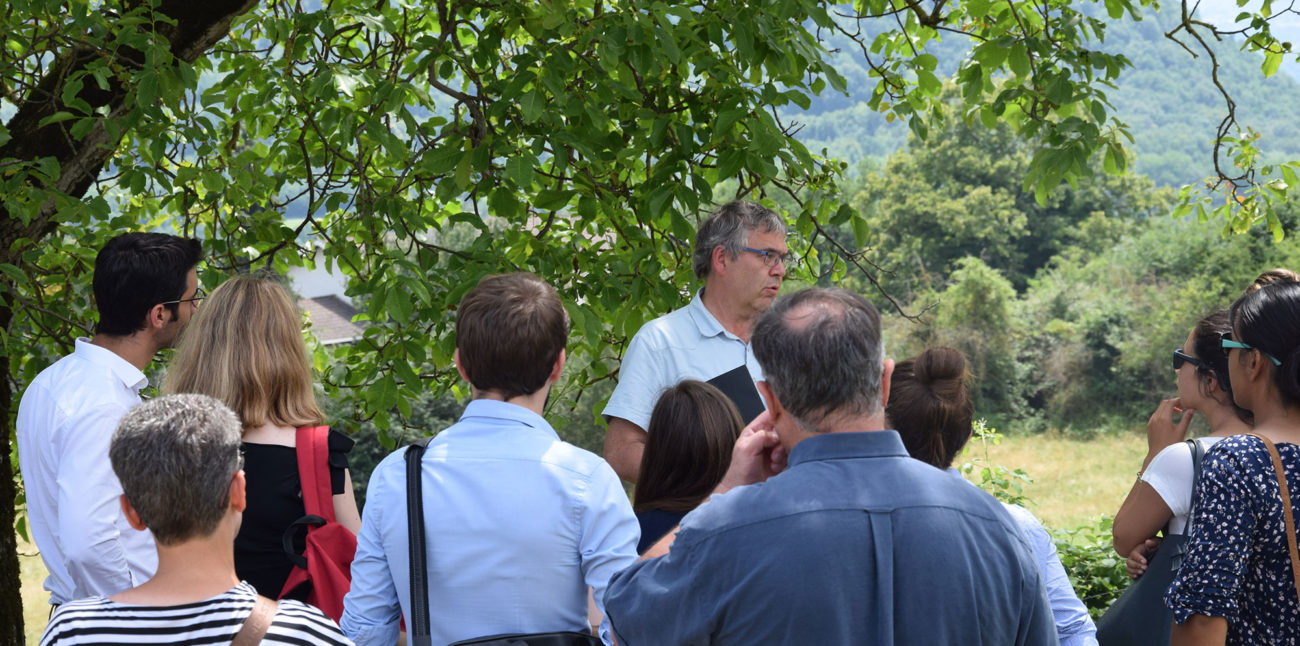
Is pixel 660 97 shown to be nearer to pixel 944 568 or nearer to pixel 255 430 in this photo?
pixel 255 430

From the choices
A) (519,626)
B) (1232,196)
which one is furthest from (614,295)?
(1232,196)

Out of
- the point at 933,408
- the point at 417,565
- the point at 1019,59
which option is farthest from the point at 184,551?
the point at 1019,59

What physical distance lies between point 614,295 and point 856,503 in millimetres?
2381

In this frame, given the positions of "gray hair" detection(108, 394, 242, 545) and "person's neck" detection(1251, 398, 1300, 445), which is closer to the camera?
"gray hair" detection(108, 394, 242, 545)

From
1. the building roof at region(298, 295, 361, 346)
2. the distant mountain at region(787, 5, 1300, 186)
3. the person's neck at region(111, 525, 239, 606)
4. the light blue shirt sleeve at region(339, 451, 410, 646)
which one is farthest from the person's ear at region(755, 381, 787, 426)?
the distant mountain at region(787, 5, 1300, 186)

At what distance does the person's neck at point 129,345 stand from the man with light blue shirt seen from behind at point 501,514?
956 millimetres

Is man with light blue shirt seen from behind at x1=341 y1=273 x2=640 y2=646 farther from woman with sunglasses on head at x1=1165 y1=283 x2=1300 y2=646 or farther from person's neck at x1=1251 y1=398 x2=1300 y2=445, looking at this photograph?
person's neck at x1=1251 y1=398 x2=1300 y2=445

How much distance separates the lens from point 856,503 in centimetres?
144

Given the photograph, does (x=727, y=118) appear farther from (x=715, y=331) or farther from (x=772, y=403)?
(x=772, y=403)

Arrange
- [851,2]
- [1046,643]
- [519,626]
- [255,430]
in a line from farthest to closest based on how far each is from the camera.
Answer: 1. [851,2]
2. [255,430]
3. [519,626]
4. [1046,643]

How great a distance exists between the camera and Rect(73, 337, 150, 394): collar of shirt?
8.13 feet

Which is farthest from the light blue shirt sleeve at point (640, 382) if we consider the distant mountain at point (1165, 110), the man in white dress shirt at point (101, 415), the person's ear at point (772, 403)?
the distant mountain at point (1165, 110)

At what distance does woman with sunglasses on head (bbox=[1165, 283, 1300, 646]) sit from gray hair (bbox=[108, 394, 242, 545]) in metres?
1.81

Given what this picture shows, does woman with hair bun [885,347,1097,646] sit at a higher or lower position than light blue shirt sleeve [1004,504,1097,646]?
higher
